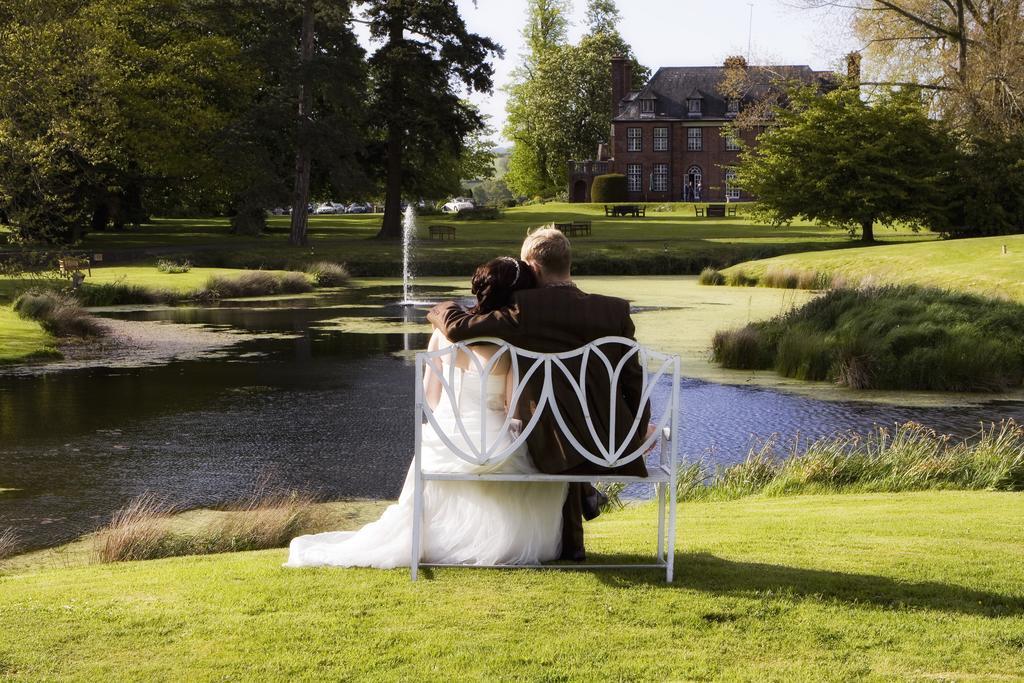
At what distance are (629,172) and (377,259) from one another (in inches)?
1615

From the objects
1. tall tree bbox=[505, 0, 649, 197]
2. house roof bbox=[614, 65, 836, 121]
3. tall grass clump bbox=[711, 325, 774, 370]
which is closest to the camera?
tall grass clump bbox=[711, 325, 774, 370]

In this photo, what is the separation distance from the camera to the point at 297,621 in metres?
4.61

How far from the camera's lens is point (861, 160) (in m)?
42.0

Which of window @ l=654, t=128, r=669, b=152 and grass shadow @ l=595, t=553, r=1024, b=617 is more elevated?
window @ l=654, t=128, r=669, b=152

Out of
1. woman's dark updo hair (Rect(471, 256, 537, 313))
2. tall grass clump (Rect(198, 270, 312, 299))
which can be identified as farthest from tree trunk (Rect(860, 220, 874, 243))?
woman's dark updo hair (Rect(471, 256, 537, 313))

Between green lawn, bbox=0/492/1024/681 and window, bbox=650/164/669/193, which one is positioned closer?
green lawn, bbox=0/492/1024/681

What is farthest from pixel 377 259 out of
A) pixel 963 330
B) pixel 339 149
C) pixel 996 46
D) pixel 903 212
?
pixel 963 330

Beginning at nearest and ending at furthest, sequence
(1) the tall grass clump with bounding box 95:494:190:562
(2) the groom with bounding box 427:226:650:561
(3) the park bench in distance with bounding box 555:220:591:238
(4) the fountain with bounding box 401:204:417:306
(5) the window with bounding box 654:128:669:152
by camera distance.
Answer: (2) the groom with bounding box 427:226:650:561
(1) the tall grass clump with bounding box 95:494:190:562
(4) the fountain with bounding box 401:204:417:306
(3) the park bench in distance with bounding box 555:220:591:238
(5) the window with bounding box 654:128:669:152

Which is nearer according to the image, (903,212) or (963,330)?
(963,330)

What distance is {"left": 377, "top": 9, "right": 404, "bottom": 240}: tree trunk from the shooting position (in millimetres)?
46594

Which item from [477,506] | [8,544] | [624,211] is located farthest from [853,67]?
[477,506]

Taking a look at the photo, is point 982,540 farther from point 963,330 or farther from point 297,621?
point 963,330

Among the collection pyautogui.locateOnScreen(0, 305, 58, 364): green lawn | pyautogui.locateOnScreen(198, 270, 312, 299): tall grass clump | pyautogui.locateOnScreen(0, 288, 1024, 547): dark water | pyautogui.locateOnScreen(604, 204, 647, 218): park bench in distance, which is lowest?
pyautogui.locateOnScreen(0, 288, 1024, 547): dark water

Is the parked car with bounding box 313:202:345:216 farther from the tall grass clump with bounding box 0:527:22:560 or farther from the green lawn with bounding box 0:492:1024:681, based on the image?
the green lawn with bounding box 0:492:1024:681
